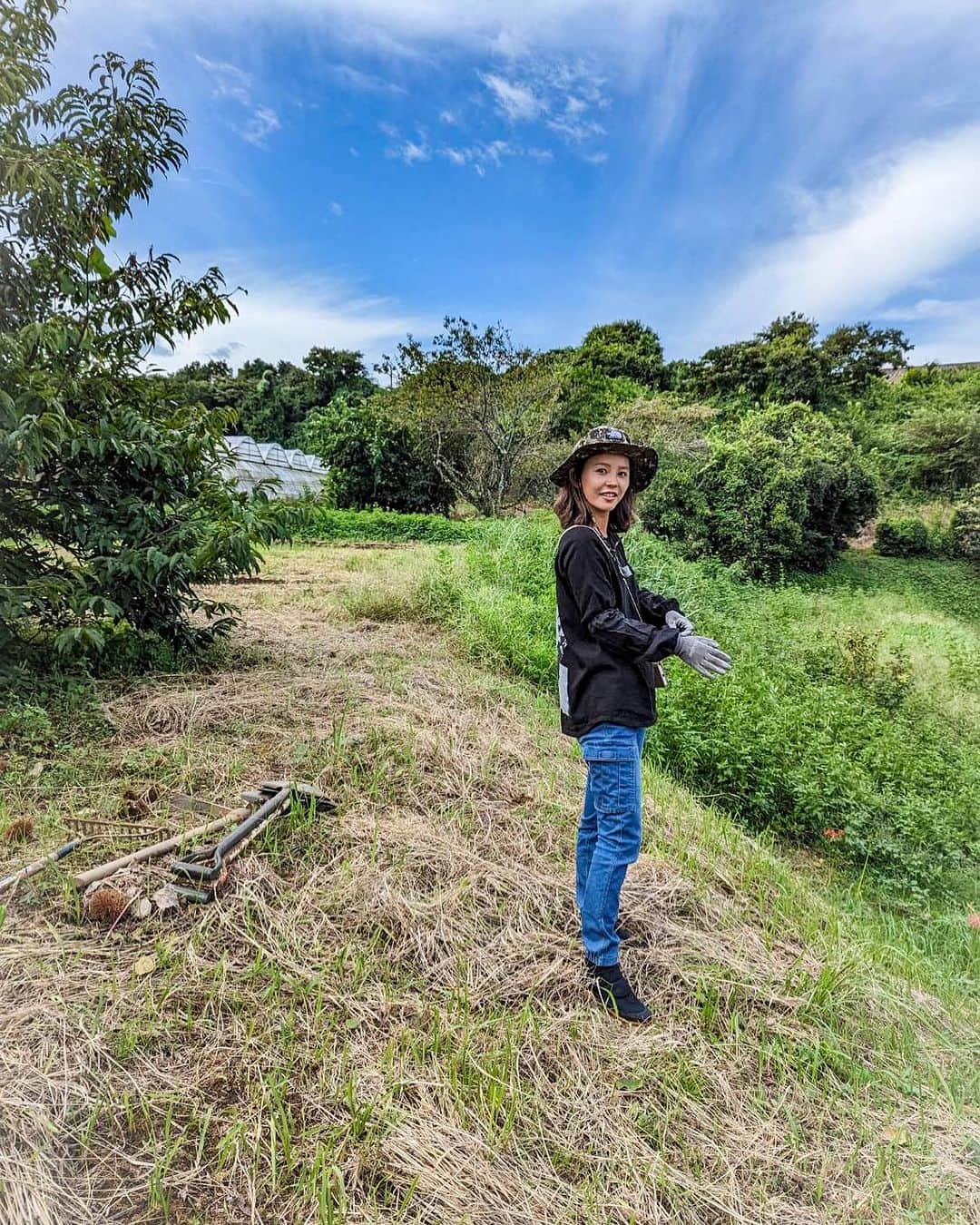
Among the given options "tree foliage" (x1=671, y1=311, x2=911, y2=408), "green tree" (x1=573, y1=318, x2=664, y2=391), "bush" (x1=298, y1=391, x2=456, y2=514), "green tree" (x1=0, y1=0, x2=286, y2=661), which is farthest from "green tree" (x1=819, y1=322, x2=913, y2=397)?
"green tree" (x1=0, y1=0, x2=286, y2=661)

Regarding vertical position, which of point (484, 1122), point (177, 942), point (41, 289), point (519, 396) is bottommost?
point (484, 1122)

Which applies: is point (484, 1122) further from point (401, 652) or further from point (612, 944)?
point (401, 652)

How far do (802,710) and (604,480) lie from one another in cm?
293

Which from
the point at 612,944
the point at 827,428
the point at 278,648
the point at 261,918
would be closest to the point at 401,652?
the point at 278,648

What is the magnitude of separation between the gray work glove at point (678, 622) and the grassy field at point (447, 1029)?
0.99m

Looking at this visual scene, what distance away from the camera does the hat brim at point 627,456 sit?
1.69 meters

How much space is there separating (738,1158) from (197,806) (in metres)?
1.90

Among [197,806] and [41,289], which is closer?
[197,806]

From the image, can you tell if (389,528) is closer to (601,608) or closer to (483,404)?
(483,404)

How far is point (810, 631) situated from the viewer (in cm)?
607

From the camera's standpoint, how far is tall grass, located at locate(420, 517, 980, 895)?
3137 millimetres

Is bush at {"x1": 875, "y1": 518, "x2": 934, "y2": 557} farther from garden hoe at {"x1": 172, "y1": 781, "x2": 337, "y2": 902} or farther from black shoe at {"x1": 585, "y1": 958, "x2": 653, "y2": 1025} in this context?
garden hoe at {"x1": 172, "y1": 781, "x2": 337, "y2": 902}

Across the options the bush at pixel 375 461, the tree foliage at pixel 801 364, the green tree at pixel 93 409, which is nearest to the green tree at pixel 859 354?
the tree foliage at pixel 801 364

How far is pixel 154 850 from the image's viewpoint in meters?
1.94
